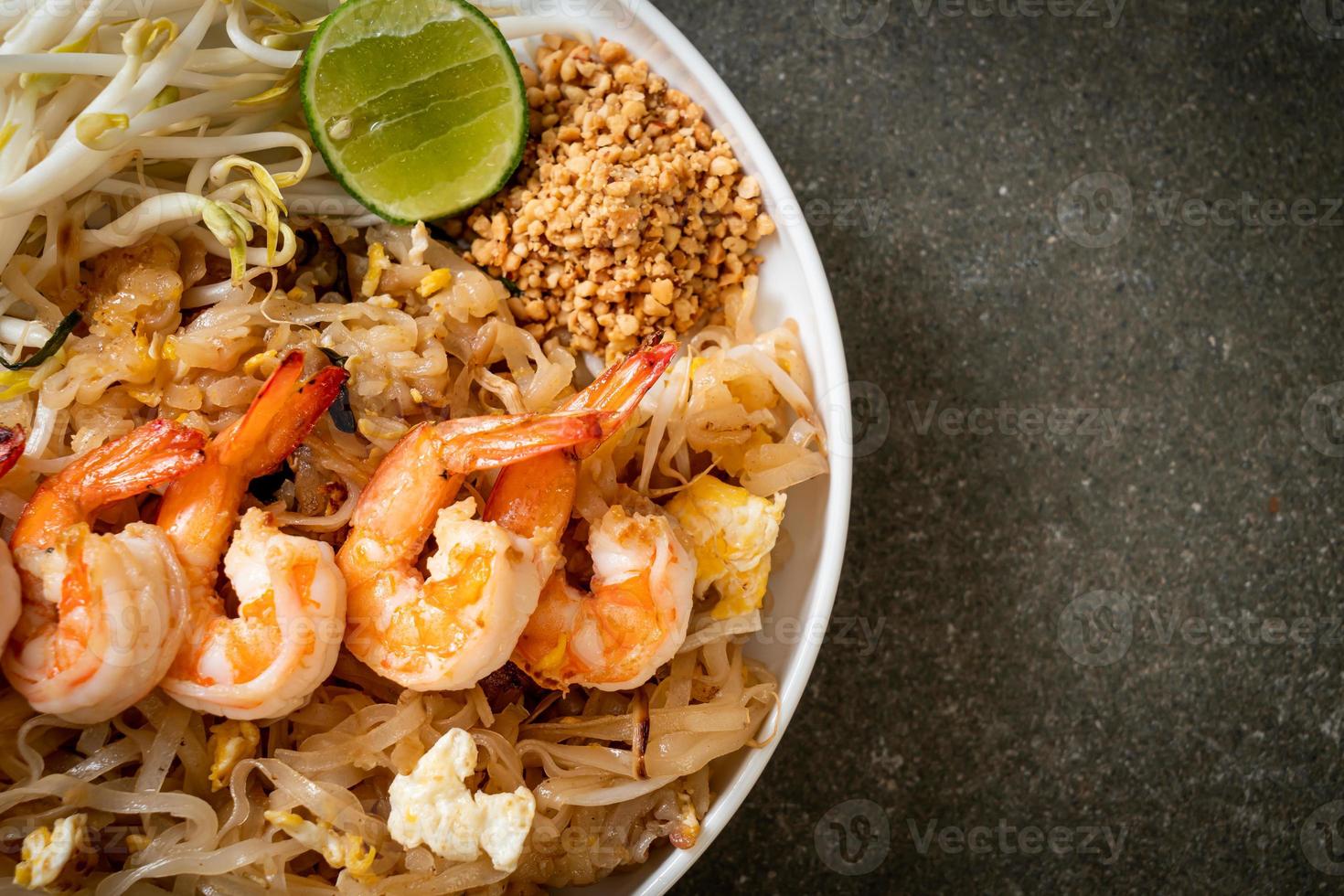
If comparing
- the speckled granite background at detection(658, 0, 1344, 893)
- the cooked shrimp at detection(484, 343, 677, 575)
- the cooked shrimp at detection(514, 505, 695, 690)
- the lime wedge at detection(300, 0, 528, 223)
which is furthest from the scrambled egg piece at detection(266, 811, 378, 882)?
the lime wedge at detection(300, 0, 528, 223)

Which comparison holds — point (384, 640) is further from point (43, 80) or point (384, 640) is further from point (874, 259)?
point (874, 259)

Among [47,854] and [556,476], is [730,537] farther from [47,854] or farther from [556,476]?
[47,854]

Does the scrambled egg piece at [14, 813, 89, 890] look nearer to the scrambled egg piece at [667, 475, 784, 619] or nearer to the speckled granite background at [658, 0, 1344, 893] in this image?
the scrambled egg piece at [667, 475, 784, 619]

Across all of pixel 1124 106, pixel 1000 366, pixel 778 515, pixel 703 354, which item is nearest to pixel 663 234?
pixel 703 354

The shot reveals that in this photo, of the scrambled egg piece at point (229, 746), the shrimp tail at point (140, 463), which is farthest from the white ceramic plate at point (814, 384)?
the shrimp tail at point (140, 463)

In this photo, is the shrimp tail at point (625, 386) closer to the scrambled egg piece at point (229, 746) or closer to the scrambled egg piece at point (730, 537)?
the scrambled egg piece at point (730, 537)

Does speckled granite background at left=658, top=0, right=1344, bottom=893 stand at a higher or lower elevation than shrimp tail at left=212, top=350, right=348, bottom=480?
lower

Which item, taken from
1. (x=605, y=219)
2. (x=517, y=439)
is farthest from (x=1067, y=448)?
(x=517, y=439)
